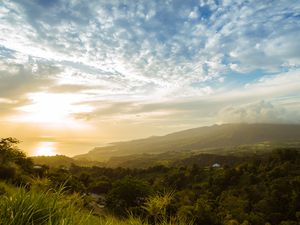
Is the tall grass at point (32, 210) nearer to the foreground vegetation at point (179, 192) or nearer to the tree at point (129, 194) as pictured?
the foreground vegetation at point (179, 192)

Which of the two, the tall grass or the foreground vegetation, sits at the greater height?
the tall grass

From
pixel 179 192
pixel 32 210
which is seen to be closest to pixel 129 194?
pixel 179 192

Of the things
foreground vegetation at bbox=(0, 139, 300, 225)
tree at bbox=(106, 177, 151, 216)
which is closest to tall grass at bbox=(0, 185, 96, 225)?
foreground vegetation at bbox=(0, 139, 300, 225)

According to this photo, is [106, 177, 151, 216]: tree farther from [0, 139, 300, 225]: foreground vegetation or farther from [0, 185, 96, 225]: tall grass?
[0, 185, 96, 225]: tall grass

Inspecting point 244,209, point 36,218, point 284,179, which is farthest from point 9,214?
point 284,179

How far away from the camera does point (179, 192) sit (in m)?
78.1

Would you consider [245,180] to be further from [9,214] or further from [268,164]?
[9,214]

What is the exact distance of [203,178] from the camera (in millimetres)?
100125

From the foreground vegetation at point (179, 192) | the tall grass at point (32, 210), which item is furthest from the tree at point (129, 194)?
the tall grass at point (32, 210)

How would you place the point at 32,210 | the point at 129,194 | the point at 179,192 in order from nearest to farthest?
1. the point at 32,210
2. the point at 129,194
3. the point at 179,192

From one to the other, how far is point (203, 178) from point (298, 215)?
44301mm

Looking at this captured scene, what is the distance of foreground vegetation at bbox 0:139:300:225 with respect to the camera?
509 cm

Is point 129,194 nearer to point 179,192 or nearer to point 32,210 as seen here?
point 179,192

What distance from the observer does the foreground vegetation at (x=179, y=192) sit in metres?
5.09
